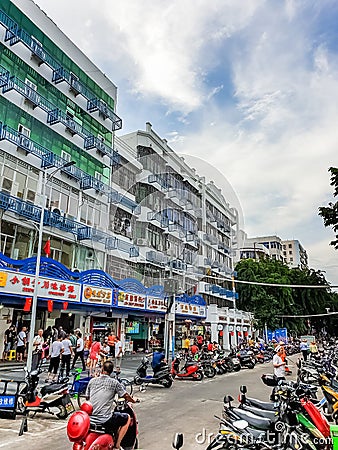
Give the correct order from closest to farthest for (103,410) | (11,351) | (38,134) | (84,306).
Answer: (103,410), (11,351), (84,306), (38,134)

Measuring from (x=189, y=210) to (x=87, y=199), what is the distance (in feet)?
50.3

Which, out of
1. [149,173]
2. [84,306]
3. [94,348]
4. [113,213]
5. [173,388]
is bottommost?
[173,388]

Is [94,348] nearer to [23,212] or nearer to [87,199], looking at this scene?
[23,212]

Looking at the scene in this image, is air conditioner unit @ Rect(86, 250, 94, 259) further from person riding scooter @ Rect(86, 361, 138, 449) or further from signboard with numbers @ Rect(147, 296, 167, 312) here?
person riding scooter @ Rect(86, 361, 138, 449)

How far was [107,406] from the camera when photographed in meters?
5.25

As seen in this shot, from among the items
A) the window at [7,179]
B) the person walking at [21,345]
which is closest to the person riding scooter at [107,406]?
the person walking at [21,345]

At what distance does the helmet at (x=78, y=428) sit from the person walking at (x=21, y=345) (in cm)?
1400

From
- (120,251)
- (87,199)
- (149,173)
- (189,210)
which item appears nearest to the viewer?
(87,199)

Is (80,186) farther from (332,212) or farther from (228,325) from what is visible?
(228,325)

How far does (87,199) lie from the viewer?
24109 mm

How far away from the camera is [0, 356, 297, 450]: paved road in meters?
6.83

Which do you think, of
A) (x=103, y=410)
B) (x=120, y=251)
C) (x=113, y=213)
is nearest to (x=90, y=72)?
(x=113, y=213)

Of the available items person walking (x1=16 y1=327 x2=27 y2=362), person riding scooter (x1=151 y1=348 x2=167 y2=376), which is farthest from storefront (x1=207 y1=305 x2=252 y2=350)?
person riding scooter (x1=151 y1=348 x2=167 y2=376)

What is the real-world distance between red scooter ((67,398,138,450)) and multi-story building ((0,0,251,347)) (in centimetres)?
1060
